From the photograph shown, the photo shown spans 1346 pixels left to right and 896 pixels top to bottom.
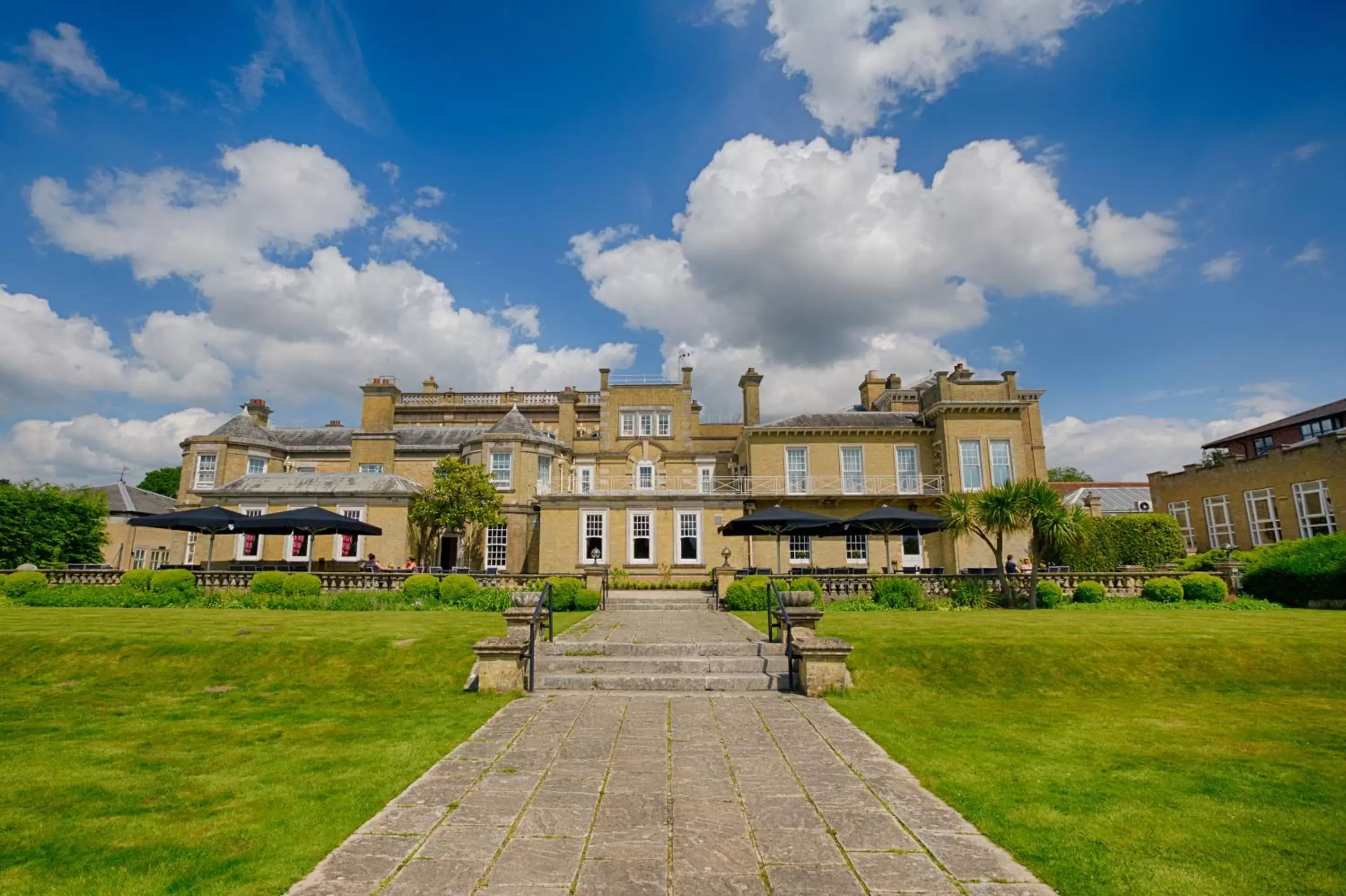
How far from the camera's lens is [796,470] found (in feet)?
104

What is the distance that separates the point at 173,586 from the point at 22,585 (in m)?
4.59

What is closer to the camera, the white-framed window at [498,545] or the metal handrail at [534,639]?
the metal handrail at [534,639]

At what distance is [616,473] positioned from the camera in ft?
119

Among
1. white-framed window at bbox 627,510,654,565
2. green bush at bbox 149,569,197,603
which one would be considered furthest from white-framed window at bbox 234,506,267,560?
white-framed window at bbox 627,510,654,565

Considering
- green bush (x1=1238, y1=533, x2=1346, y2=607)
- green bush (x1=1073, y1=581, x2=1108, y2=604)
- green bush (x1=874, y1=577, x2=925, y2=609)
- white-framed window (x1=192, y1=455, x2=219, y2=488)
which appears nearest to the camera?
green bush (x1=1238, y1=533, x2=1346, y2=607)

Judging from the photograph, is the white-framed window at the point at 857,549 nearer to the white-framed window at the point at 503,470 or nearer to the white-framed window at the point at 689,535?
the white-framed window at the point at 689,535

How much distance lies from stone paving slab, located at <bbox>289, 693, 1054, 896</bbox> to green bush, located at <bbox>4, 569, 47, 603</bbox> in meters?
22.4

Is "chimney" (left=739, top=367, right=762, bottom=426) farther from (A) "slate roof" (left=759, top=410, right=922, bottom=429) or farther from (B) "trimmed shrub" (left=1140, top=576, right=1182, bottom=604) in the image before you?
(B) "trimmed shrub" (left=1140, top=576, right=1182, bottom=604)

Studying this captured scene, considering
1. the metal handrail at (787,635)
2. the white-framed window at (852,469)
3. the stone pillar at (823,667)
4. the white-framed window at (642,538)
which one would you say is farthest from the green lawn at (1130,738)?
the white-framed window at (852,469)

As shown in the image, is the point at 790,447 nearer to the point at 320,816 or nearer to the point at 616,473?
the point at 616,473

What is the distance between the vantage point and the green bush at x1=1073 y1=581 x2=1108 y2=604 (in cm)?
2052

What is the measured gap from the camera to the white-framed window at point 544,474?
33.3m

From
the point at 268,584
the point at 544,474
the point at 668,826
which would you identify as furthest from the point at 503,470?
the point at 668,826

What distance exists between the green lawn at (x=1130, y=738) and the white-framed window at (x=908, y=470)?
53.1 feet
